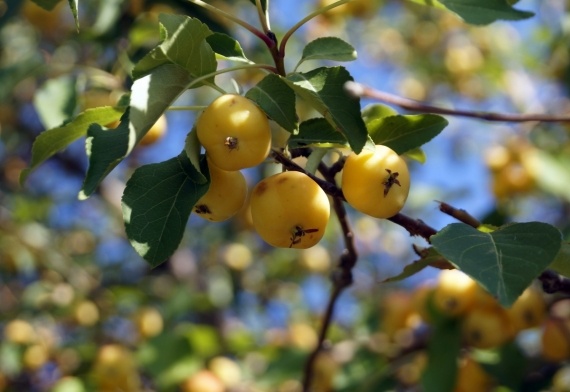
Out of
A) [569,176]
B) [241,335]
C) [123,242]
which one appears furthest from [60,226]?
[569,176]

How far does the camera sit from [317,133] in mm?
1356

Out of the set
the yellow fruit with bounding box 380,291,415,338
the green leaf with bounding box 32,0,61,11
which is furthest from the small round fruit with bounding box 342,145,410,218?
the yellow fruit with bounding box 380,291,415,338

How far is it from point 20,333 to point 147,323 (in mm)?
693

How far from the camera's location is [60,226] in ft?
16.3

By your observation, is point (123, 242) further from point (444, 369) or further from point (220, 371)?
point (444, 369)

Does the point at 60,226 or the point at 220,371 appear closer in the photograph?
the point at 220,371

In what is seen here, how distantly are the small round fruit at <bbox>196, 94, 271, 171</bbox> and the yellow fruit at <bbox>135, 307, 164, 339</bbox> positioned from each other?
2329mm

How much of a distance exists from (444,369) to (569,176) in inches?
57.3

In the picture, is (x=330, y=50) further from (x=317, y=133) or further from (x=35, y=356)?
(x=35, y=356)

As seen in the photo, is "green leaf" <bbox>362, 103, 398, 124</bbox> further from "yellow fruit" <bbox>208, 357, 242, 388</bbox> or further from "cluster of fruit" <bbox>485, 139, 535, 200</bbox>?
"cluster of fruit" <bbox>485, 139, 535, 200</bbox>

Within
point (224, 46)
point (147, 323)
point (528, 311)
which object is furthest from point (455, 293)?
point (147, 323)

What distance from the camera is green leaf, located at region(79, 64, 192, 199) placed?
1.14m

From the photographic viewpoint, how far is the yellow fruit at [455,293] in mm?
2311

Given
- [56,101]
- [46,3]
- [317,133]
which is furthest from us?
[56,101]
